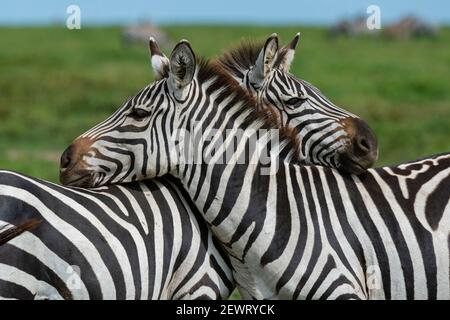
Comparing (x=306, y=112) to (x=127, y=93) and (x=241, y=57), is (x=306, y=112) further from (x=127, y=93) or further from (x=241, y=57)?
(x=127, y=93)

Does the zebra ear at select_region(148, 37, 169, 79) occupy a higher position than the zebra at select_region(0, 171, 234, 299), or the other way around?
the zebra ear at select_region(148, 37, 169, 79)

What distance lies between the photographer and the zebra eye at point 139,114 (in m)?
5.51

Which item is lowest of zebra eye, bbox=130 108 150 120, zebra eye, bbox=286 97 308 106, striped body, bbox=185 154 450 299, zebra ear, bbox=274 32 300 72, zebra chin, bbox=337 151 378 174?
striped body, bbox=185 154 450 299

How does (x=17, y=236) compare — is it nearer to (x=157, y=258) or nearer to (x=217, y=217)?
(x=157, y=258)

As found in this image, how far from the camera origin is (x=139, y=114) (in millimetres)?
5527

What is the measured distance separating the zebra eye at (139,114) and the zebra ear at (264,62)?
932 mm

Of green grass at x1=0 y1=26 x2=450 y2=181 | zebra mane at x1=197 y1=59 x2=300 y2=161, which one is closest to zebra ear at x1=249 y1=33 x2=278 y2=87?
zebra mane at x1=197 y1=59 x2=300 y2=161

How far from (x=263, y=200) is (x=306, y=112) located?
2.91 ft

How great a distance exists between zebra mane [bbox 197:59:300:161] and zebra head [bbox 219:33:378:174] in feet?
1.02

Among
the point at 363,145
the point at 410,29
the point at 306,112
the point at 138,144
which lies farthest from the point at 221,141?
the point at 410,29

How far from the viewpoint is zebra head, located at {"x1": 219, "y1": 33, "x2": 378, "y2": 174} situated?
18.9ft

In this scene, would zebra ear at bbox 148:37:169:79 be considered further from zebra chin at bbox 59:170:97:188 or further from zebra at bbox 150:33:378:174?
zebra chin at bbox 59:170:97:188

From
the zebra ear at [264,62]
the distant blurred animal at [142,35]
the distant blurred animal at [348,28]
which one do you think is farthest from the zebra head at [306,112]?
the distant blurred animal at [348,28]

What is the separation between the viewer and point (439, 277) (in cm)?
539
